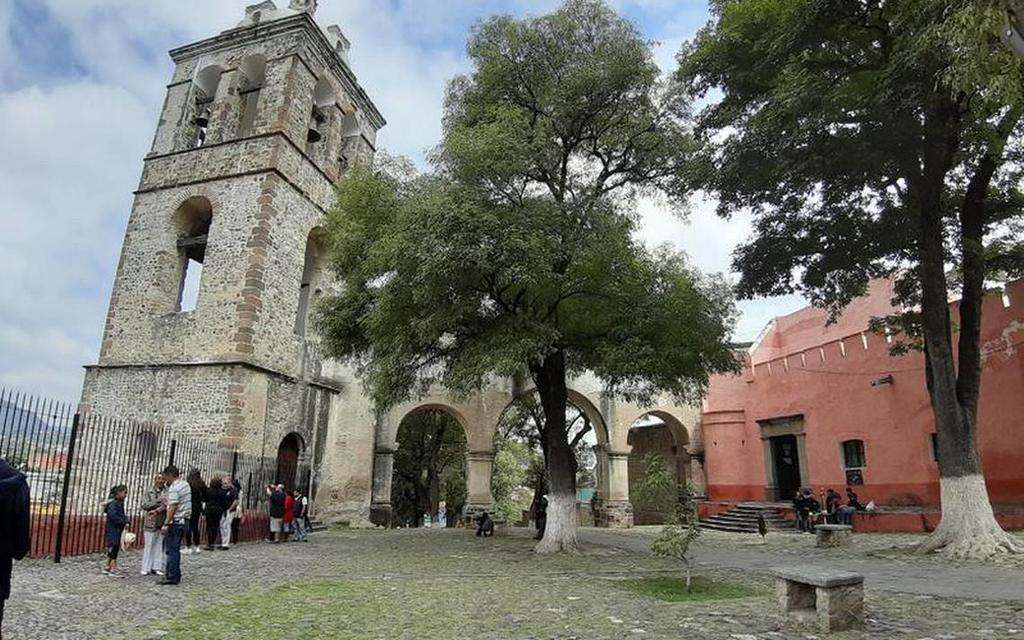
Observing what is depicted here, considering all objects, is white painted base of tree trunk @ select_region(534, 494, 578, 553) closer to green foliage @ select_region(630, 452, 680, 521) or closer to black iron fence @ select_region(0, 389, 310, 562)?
green foliage @ select_region(630, 452, 680, 521)

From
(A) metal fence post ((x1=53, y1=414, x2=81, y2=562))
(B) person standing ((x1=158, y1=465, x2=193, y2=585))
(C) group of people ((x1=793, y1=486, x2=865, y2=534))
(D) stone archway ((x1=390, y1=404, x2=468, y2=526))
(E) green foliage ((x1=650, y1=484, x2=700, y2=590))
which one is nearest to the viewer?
(B) person standing ((x1=158, y1=465, x2=193, y2=585))

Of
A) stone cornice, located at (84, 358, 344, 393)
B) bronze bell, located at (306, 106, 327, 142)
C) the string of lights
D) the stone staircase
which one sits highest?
→ bronze bell, located at (306, 106, 327, 142)

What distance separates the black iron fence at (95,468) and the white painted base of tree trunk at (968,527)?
13141 mm

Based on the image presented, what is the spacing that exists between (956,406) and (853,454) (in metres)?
7.06

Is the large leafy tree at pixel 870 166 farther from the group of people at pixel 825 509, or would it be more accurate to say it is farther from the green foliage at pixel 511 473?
the green foliage at pixel 511 473

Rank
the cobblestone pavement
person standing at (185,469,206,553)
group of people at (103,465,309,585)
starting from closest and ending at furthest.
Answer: the cobblestone pavement, group of people at (103,465,309,585), person standing at (185,469,206,553)

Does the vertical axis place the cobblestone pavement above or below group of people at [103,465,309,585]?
below

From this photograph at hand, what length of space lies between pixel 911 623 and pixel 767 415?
15.6 m

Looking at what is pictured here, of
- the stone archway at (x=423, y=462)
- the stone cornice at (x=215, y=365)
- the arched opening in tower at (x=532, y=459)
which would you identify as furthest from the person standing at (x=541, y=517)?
the stone archway at (x=423, y=462)

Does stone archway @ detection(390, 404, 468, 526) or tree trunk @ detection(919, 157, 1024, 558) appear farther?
stone archway @ detection(390, 404, 468, 526)

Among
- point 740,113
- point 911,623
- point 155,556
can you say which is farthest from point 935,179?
point 155,556

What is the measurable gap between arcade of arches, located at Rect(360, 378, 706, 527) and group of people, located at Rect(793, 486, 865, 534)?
470 cm

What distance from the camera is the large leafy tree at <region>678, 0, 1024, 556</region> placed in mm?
9578

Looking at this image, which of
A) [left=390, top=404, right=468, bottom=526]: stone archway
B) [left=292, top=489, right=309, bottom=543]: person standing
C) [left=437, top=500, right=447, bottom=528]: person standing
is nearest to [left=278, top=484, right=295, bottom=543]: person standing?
[left=292, top=489, right=309, bottom=543]: person standing
